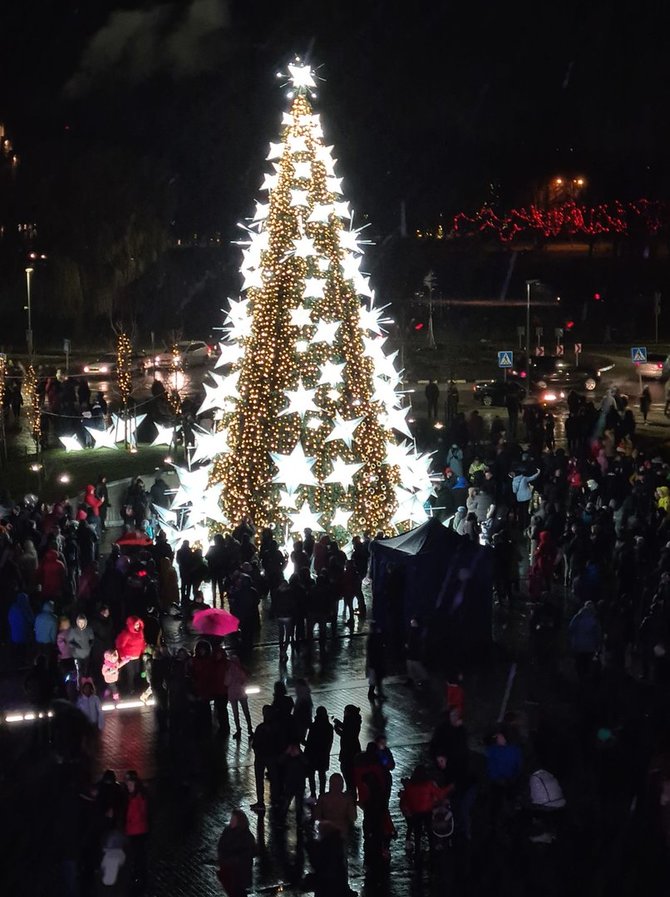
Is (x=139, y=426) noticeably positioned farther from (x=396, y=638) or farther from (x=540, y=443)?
(x=396, y=638)

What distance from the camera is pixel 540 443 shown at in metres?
31.0

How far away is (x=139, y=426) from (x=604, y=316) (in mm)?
44231

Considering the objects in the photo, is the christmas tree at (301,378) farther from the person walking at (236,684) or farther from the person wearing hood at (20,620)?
the person walking at (236,684)

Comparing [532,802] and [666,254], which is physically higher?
[666,254]

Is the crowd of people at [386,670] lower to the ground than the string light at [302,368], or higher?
lower

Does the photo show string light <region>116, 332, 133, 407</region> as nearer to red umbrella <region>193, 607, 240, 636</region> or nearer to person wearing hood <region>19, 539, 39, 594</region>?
person wearing hood <region>19, 539, 39, 594</region>

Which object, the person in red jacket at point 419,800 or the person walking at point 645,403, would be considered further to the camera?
the person walking at point 645,403

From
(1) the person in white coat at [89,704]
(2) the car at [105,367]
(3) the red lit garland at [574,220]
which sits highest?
(3) the red lit garland at [574,220]

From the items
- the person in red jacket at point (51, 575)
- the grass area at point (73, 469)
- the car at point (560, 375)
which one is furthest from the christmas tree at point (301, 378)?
the car at point (560, 375)

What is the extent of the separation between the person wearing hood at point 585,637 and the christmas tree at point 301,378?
6492 millimetres

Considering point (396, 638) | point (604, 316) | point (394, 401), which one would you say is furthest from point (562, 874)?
point (604, 316)

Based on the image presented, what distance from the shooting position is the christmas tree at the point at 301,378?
2275 centimetres

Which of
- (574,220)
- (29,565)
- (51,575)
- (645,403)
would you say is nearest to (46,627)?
(51,575)

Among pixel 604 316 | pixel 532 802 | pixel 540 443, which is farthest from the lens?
pixel 604 316
